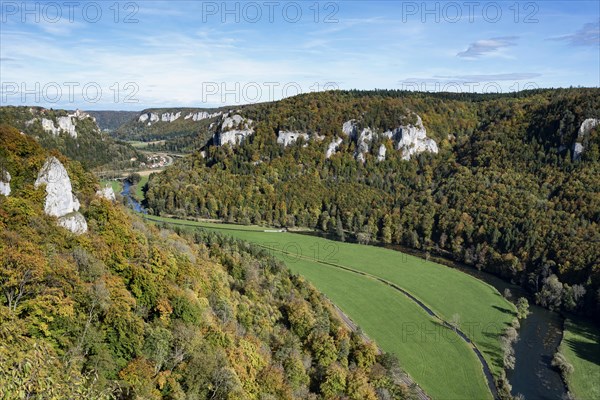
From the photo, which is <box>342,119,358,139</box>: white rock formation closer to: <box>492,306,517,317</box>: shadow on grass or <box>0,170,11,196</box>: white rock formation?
<box>492,306,517,317</box>: shadow on grass

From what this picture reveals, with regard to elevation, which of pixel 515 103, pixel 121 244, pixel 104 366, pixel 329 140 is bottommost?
pixel 104 366

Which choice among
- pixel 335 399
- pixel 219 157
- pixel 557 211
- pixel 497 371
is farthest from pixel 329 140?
pixel 335 399

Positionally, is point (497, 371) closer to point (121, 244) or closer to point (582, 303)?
point (582, 303)

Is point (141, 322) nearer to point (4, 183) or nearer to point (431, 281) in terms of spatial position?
point (4, 183)

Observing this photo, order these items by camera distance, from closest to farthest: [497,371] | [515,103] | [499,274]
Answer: [497,371] < [499,274] < [515,103]

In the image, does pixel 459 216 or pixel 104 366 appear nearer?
pixel 104 366

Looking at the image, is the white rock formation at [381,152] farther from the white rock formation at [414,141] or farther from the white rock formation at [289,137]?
the white rock formation at [289,137]

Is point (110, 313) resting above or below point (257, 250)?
above
